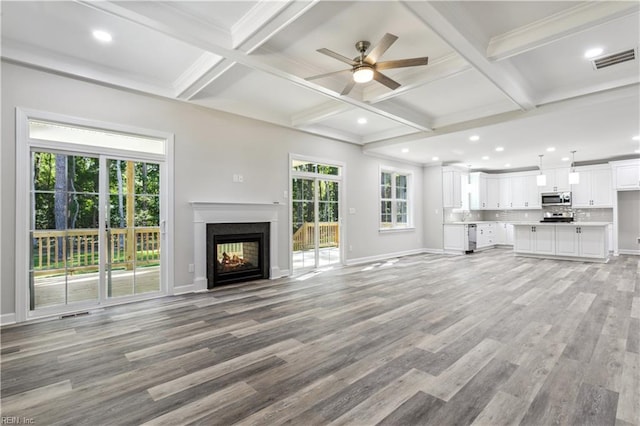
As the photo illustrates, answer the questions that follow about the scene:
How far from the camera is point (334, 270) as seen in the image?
21.2 feet

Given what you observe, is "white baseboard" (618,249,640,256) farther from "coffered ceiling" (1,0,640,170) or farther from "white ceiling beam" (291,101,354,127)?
"white ceiling beam" (291,101,354,127)

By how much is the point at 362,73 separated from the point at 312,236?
3.84m

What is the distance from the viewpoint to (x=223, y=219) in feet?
16.5

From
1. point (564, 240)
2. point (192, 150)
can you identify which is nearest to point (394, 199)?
point (564, 240)

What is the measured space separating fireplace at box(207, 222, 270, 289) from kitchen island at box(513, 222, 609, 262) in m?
6.63

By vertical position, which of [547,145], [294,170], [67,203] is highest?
[547,145]

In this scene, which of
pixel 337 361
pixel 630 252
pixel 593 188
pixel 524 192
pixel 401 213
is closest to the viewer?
pixel 337 361

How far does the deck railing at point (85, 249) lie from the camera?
11.8 feet

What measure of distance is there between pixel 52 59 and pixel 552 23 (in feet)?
17.3

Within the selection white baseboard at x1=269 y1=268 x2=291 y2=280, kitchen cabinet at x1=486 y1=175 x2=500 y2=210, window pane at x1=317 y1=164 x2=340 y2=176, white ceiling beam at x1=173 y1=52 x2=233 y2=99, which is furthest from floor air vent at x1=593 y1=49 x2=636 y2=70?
kitchen cabinet at x1=486 y1=175 x2=500 y2=210

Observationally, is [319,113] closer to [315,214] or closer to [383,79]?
[383,79]

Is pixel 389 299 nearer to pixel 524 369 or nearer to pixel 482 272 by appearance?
pixel 524 369

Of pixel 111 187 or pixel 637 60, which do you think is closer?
pixel 637 60

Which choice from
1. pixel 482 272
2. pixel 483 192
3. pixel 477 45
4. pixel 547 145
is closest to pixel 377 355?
pixel 477 45
